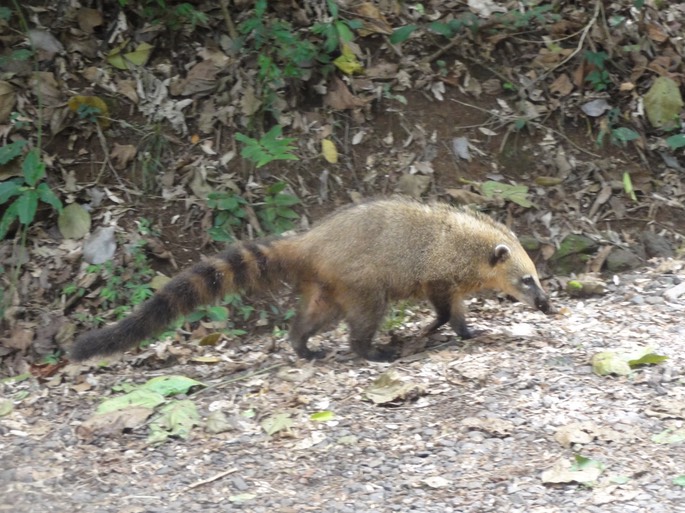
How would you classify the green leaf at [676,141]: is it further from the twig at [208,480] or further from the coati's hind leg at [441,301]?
the twig at [208,480]

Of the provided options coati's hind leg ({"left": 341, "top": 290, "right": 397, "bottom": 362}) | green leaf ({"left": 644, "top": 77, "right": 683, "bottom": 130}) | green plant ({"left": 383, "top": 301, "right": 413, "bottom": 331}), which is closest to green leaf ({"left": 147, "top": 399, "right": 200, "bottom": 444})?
coati's hind leg ({"left": 341, "top": 290, "right": 397, "bottom": 362})

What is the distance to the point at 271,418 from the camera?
5305 mm

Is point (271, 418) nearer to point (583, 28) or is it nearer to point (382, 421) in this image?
point (382, 421)

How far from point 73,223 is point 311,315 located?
7.73 ft

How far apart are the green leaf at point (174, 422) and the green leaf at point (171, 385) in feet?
0.82

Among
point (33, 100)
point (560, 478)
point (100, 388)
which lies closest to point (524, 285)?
point (560, 478)

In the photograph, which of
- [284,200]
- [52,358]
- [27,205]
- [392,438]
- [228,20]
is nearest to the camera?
[392,438]

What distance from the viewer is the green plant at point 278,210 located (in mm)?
7469

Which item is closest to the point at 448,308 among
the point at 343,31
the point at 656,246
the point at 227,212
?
the point at 227,212

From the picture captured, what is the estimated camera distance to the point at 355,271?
Answer: 20.1 feet

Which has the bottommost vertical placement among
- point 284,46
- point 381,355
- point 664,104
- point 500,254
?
point 381,355

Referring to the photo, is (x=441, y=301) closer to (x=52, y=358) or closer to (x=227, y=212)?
(x=227, y=212)

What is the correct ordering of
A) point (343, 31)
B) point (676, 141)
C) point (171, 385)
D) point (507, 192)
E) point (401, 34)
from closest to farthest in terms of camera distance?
point (171, 385), point (343, 31), point (507, 192), point (401, 34), point (676, 141)

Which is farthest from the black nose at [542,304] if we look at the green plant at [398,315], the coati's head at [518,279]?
the green plant at [398,315]
